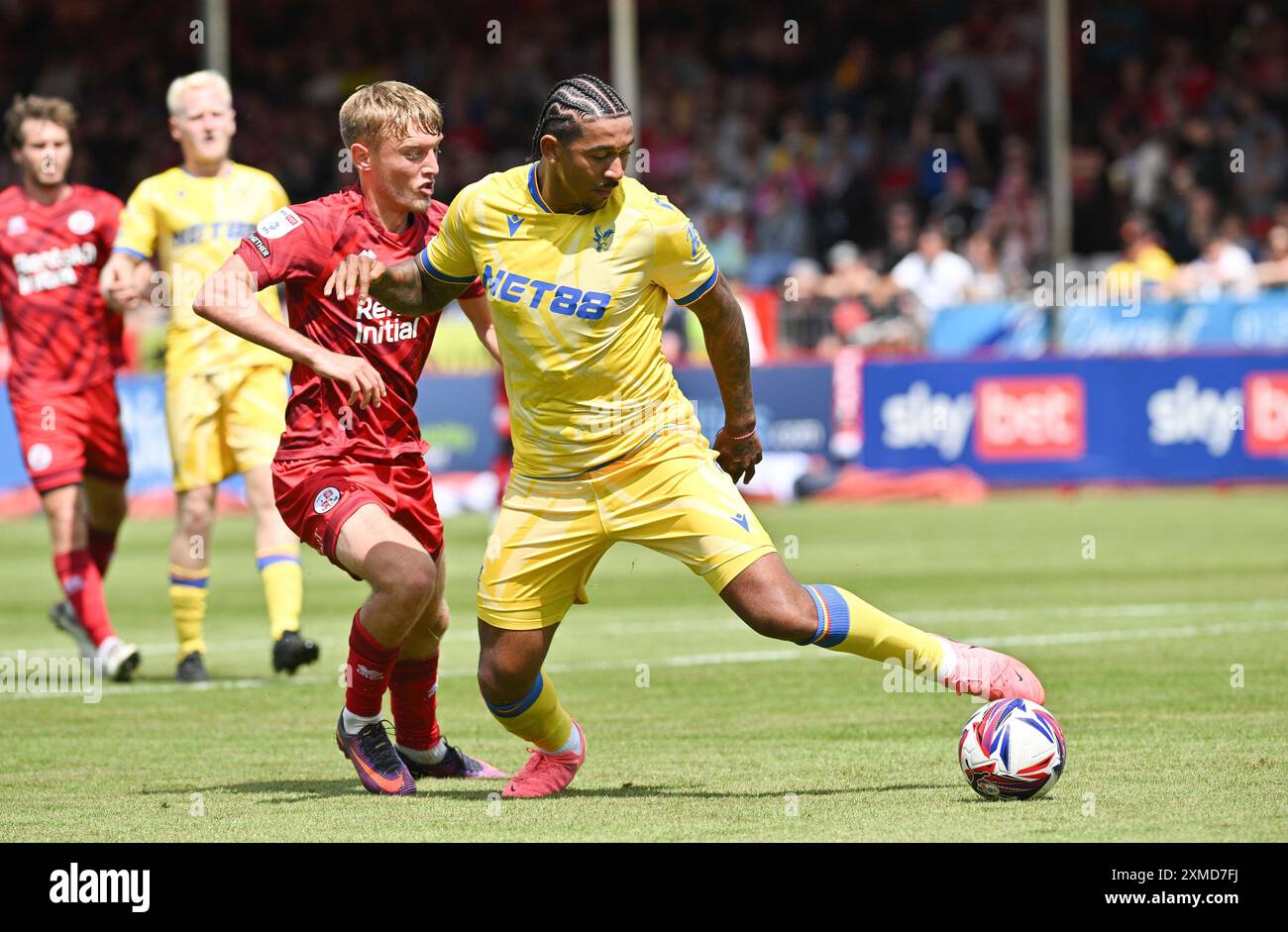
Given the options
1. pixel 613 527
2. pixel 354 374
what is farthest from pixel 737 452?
pixel 354 374

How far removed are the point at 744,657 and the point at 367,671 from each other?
395 centimetres

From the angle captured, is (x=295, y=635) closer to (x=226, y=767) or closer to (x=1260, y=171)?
(x=226, y=767)

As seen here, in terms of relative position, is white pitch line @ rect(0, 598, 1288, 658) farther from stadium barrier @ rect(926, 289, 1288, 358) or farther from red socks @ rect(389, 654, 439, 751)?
stadium barrier @ rect(926, 289, 1288, 358)

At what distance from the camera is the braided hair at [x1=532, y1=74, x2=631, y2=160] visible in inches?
253

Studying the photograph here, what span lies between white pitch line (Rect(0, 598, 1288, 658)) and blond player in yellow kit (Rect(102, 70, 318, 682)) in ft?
4.22

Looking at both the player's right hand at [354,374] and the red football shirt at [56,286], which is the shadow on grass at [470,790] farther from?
the red football shirt at [56,286]

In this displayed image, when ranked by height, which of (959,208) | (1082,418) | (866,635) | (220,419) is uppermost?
(959,208)

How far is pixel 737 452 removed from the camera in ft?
22.8

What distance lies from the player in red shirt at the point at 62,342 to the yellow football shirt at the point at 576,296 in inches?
171

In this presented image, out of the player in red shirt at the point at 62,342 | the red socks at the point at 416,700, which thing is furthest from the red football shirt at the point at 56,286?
the red socks at the point at 416,700

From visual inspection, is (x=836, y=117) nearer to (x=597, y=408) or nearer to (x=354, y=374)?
(x=597, y=408)

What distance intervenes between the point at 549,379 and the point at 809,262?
20.1 m

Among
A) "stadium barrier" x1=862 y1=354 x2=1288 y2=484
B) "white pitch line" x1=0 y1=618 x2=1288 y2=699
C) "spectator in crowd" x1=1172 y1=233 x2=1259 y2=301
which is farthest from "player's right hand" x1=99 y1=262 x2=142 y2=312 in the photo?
"spectator in crowd" x1=1172 y1=233 x2=1259 y2=301
